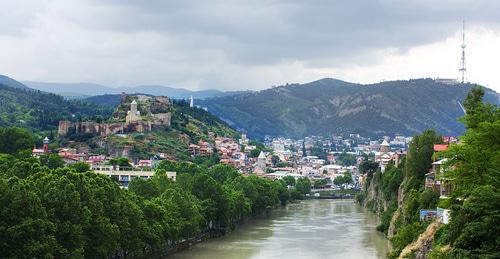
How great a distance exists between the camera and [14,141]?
3698 inches

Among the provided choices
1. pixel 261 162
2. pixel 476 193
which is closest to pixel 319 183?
pixel 261 162

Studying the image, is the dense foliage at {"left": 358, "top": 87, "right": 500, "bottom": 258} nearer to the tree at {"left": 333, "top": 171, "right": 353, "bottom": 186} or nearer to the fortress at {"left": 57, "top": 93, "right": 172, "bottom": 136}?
the fortress at {"left": 57, "top": 93, "right": 172, "bottom": 136}

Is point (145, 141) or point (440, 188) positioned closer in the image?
point (440, 188)

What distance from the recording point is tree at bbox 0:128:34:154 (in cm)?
9269

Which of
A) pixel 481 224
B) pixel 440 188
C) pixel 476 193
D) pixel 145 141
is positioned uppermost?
pixel 145 141

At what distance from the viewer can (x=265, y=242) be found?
2581 inches

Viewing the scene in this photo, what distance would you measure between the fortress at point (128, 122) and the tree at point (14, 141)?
2296 inches

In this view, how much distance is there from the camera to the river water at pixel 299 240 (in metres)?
57.0

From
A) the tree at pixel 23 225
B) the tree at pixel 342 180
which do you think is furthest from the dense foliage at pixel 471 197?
the tree at pixel 342 180

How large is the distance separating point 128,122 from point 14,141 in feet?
212

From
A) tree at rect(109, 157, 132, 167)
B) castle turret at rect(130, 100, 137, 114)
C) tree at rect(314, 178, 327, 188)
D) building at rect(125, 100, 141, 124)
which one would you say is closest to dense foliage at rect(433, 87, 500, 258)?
tree at rect(109, 157, 132, 167)

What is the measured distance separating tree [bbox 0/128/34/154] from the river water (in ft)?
91.5

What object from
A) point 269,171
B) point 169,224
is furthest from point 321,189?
point 169,224

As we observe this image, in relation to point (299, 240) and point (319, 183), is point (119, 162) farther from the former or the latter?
point (319, 183)
